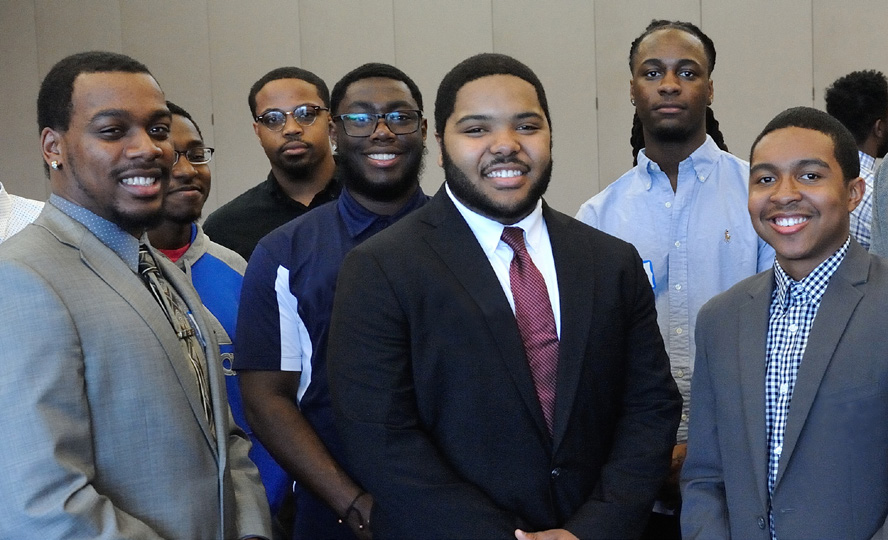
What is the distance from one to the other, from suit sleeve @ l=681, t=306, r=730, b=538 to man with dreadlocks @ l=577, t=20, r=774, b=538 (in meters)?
0.40

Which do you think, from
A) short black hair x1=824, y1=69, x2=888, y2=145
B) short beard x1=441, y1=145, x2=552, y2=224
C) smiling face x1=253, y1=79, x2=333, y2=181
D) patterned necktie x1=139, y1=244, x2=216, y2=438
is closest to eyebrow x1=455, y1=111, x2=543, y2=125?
short beard x1=441, y1=145, x2=552, y2=224

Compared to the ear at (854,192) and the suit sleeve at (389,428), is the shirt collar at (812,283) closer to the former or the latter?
the ear at (854,192)

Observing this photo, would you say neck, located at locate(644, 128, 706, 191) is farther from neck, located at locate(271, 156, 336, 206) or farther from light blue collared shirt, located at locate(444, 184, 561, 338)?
neck, located at locate(271, 156, 336, 206)

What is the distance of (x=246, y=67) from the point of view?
7008 millimetres

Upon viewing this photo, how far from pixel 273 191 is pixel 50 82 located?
1.80 metres

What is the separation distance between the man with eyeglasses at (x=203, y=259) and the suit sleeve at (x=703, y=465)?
1.26m

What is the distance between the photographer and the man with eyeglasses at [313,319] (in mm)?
2428

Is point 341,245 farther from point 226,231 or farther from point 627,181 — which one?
point 226,231

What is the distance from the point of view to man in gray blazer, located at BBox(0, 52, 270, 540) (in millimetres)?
1672

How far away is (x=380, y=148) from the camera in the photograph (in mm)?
2781

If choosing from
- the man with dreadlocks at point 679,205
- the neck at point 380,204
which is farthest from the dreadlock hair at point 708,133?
the neck at point 380,204

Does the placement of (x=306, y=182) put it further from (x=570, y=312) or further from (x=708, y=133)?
(x=570, y=312)

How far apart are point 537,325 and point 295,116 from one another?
196 cm

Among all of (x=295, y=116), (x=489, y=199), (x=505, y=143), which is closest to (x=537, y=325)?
(x=489, y=199)
